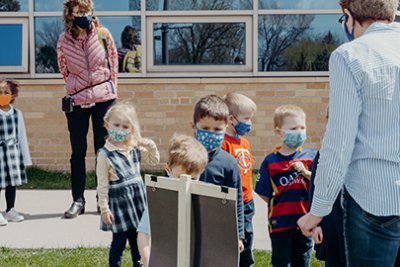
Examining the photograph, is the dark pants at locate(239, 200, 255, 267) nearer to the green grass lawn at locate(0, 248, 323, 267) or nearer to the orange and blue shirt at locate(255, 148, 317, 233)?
the orange and blue shirt at locate(255, 148, 317, 233)

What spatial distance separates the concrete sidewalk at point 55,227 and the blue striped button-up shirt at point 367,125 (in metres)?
3.02

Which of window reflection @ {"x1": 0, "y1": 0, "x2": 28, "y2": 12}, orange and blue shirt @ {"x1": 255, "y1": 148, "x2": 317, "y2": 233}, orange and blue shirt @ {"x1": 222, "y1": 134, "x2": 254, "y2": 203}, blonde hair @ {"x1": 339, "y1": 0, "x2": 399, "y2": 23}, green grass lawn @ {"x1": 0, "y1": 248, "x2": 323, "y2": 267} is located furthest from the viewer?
window reflection @ {"x1": 0, "y1": 0, "x2": 28, "y2": 12}

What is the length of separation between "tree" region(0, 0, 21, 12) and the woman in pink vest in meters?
2.77

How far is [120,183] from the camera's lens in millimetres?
5250

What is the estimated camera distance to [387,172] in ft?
9.86

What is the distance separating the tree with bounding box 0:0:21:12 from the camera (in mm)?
9594

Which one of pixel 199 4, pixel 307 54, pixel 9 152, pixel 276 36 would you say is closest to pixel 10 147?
pixel 9 152

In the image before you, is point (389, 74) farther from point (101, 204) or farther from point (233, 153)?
point (101, 204)

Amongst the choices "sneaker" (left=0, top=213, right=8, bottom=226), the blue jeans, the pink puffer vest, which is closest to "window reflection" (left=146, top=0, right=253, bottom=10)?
the pink puffer vest

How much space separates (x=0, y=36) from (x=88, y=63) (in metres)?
3.04

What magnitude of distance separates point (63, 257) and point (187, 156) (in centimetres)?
224

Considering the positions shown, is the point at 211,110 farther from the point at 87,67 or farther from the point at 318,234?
the point at 87,67

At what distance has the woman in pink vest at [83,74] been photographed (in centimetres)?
693

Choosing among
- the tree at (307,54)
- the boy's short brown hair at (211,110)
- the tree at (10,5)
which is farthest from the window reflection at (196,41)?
the boy's short brown hair at (211,110)
